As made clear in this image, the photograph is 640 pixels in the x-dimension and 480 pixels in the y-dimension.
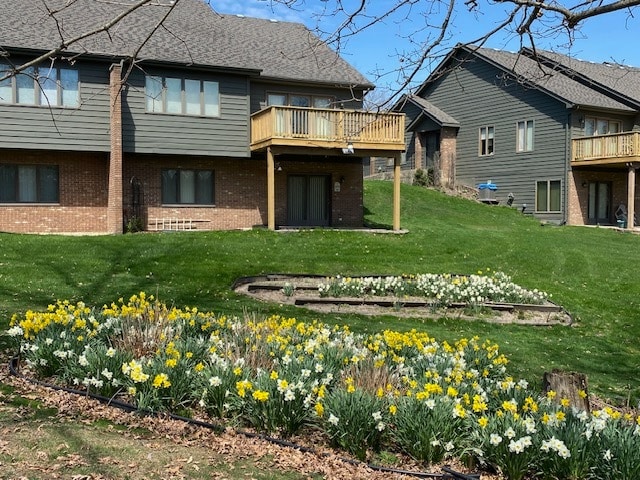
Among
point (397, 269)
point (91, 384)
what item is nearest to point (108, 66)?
point (397, 269)

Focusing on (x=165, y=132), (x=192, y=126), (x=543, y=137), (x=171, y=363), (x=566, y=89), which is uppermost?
(x=566, y=89)

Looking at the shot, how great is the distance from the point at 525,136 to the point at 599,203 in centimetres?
477

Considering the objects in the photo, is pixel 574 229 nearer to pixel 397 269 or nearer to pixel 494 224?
pixel 494 224

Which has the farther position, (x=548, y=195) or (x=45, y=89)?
(x=548, y=195)

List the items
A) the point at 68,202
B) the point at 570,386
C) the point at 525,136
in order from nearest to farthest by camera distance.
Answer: the point at 570,386 < the point at 68,202 < the point at 525,136

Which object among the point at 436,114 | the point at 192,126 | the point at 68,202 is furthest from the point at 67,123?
the point at 436,114

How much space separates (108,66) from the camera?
2155cm

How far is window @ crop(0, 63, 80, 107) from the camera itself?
20578 mm

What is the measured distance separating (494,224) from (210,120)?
42.7 ft

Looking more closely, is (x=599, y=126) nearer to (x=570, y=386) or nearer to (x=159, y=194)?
(x=159, y=194)

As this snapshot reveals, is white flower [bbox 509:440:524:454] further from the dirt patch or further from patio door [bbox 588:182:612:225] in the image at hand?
patio door [bbox 588:182:612:225]

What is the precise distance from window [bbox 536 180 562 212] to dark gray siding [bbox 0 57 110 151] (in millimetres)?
20238

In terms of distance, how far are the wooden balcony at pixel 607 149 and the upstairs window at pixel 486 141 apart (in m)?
4.92

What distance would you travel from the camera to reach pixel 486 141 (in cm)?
3450
